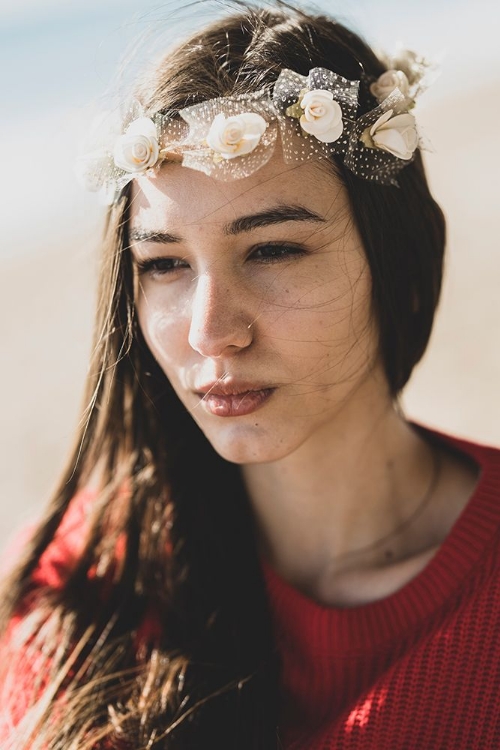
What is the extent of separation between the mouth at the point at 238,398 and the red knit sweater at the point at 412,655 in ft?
1.77

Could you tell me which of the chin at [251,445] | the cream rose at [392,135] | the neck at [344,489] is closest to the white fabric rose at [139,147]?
the cream rose at [392,135]

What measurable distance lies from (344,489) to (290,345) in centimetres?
52

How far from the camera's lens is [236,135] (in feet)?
4.88

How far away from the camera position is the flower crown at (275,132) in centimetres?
151

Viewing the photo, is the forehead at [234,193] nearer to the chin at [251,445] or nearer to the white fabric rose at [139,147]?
the white fabric rose at [139,147]

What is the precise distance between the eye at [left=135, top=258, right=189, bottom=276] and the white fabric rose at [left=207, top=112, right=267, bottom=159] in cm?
25

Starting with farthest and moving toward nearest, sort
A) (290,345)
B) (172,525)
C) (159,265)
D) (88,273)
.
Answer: (88,273), (172,525), (159,265), (290,345)

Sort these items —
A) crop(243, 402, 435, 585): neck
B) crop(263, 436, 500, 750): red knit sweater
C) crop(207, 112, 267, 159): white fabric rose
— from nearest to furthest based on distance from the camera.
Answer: crop(207, 112, 267, 159): white fabric rose < crop(263, 436, 500, 750): red knit sweater < crop(243, 402, 435, 585): neck

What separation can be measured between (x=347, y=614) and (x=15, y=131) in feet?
39.0

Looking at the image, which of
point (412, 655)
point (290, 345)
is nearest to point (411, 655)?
point (412, 655)

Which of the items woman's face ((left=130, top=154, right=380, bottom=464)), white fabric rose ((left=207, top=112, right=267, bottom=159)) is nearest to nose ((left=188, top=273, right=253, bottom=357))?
woman's face ((left=130, top=154, right=380, bottom=464))

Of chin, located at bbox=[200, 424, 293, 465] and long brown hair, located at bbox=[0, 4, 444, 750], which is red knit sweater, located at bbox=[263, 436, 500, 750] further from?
chin, located at bbox=[200, 424, 293, 465]

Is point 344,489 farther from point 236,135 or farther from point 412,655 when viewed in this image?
point 236,135

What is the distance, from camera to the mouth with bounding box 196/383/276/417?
1.63 metres
